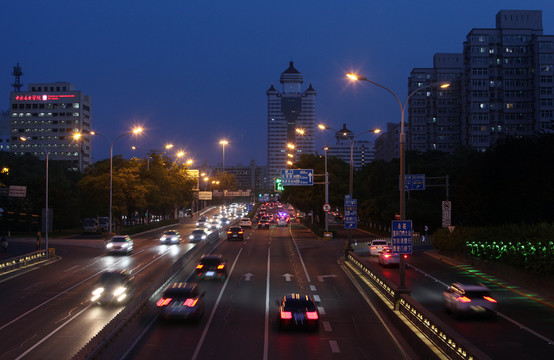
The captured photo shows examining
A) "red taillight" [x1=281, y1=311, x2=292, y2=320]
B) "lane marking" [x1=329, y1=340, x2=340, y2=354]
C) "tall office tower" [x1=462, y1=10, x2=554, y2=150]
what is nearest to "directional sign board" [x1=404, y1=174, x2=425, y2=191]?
"red taillight" [x1=281, y1=311, x2=292, y2=320]

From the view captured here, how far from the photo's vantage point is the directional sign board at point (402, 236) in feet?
76.6

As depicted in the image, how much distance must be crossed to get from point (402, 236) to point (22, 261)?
90.9ft

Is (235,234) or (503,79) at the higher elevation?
(503,79)

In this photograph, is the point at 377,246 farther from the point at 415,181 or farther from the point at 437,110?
the point at 437,110

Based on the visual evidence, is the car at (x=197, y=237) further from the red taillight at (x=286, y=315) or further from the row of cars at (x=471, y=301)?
the red taillight at (x=286, y=315)

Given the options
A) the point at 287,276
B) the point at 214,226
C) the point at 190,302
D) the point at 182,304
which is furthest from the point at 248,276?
the point at 214,226

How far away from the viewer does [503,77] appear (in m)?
116

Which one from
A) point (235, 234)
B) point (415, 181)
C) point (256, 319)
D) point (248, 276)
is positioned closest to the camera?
point (256, 319)

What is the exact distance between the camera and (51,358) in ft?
54.2

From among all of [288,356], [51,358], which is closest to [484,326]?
[288,356]

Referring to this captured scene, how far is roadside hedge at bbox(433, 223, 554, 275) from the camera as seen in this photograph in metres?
28.7

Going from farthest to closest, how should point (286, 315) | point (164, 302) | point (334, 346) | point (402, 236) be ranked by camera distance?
point (402, 236)
point (164, 302)
point (286, 315)
point (334, 346)

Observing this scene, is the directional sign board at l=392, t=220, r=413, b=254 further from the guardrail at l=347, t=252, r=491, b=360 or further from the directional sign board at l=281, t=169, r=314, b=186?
the directional sign board at l=281, t=169, r=314, b=186

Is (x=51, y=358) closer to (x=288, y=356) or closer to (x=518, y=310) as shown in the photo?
(x=288, y=356)
